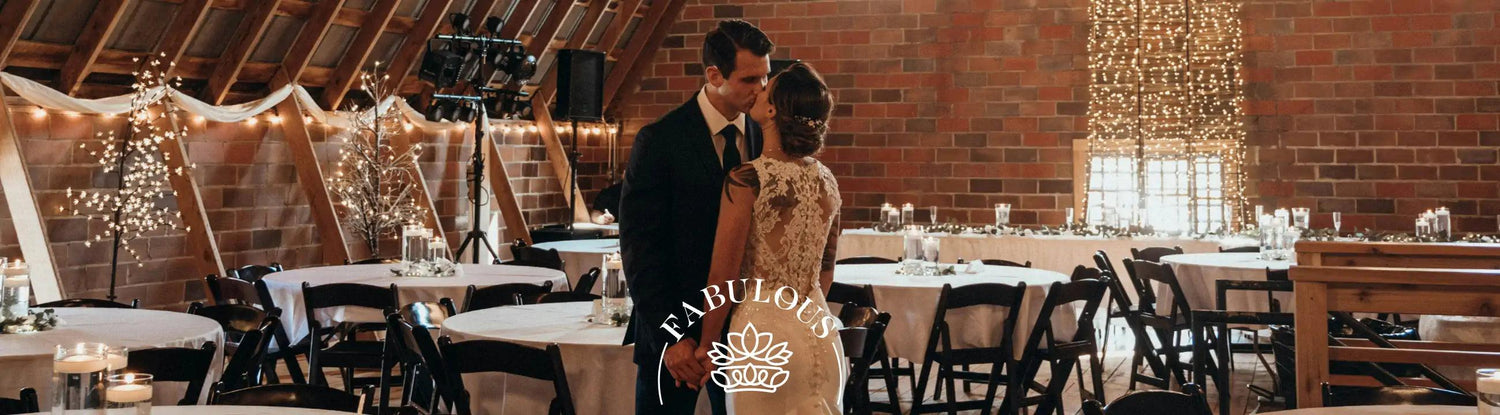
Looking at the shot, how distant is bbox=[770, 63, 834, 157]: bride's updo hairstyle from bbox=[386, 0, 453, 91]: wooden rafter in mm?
7917

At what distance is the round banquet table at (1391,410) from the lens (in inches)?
111

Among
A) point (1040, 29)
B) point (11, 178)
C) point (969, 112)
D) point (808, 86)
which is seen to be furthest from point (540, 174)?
point (808, 86)

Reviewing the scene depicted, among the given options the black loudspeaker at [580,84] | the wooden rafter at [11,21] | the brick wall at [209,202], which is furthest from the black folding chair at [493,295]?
the black loudspeaker at [580,84]

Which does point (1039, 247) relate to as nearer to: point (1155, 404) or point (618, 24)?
point (618, 24)

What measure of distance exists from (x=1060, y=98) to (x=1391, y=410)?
9.12 m

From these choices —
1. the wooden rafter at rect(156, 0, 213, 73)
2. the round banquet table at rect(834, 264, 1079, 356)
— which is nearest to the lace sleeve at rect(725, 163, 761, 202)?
the round banquet table at rect(834, 264, 1079, 356)

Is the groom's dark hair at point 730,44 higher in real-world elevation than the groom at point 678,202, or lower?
higher

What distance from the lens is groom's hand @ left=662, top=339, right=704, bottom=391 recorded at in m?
2.69

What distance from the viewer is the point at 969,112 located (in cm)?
1207

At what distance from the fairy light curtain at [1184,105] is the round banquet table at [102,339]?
8.39 metres

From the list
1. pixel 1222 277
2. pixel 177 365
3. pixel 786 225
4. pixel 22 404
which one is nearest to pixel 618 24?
pixel 1222 277

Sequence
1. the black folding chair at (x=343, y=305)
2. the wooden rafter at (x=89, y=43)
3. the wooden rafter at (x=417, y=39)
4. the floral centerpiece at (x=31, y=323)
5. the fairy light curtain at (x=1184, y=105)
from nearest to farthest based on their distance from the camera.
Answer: the floral centerpiece at (x=31, y=323)
the black folding chair at (x=343, y=305)
the wooden rafter at (x=89, y=43)
the wooden rafter at (x=417, y=39)
the fairy light curtain at (x=1184, y=105)

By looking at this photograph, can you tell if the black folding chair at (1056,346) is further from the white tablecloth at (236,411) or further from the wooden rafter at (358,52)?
the wooden rafter at (358,52)

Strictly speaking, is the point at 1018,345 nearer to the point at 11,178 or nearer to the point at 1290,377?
the point at 1290,377
